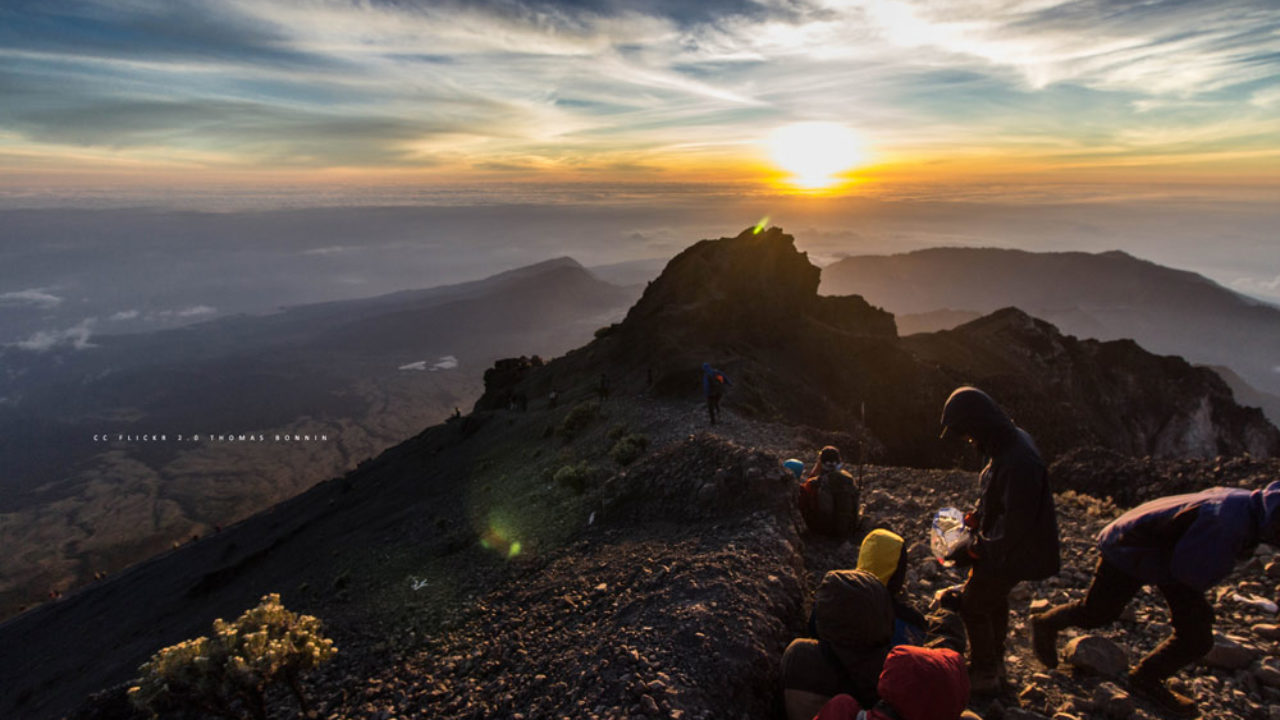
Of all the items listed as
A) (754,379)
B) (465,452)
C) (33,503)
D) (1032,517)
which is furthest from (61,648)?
(33,503)

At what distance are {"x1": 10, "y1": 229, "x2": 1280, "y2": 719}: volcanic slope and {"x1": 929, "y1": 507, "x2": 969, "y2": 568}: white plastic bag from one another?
4.51 feet

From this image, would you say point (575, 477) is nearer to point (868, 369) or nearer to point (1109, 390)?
point (868, 369)

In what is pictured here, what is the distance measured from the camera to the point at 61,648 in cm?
3725

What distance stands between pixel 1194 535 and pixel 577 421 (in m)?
22.2

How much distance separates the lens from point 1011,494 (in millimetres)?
4941

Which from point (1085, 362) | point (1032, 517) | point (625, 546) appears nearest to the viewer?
point (1032, 517)

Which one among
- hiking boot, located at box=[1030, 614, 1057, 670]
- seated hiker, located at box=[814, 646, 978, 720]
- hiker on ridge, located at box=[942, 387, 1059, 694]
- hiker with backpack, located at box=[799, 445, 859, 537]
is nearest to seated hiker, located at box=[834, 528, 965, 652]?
hiker on ridge, located at box=[942, 387, 1059, 694]

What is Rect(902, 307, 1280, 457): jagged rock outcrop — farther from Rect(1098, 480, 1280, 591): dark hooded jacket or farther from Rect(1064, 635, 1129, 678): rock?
Rect(1098, 480, 1280, 591): dark hooded jacket

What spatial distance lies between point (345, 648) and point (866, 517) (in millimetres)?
8849

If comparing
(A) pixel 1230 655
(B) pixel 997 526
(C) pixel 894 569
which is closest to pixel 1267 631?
(A) pixel 1230 655

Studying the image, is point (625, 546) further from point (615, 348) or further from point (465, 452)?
point (615, 348)

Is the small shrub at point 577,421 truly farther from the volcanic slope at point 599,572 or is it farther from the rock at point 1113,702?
the rock at point 1113,702

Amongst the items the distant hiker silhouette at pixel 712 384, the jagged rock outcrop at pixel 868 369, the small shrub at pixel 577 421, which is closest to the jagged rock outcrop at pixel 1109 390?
the jagged rock outcrop at pixel 868 369

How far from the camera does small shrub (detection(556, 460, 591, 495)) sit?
47.0 feet
